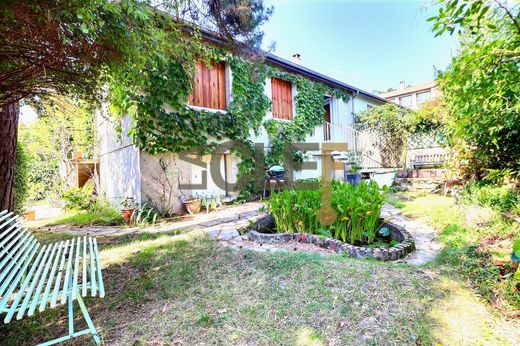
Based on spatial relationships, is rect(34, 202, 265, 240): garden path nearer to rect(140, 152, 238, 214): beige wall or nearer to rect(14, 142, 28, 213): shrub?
rect(140, 152, 238, 214): beige wall

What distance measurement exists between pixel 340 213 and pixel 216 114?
485 centimetres

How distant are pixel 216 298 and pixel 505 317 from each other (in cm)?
225

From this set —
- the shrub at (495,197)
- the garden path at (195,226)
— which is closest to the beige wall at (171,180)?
the garden path at (195,226)

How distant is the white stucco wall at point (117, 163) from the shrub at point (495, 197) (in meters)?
6.81

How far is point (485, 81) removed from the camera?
302cm

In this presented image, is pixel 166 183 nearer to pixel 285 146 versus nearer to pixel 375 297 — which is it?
pixel 285 146

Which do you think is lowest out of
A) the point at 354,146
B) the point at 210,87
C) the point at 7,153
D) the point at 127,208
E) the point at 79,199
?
the point at 127,208

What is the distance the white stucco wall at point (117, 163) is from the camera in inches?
240

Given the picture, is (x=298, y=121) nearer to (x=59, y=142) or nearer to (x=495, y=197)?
(x=495, y=197)

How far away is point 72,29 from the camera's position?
2115 millimetres

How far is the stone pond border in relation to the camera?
3059 mm

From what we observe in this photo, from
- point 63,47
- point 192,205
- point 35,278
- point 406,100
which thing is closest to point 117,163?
point 192,205

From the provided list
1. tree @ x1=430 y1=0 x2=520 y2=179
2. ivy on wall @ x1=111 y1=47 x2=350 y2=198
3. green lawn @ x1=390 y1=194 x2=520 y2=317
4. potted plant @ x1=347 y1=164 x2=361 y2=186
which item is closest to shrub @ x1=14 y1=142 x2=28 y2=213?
ivy on wall @ x1=111 y1=47 x2=350 y2=198

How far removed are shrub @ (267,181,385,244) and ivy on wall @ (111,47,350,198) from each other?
9.93ft
